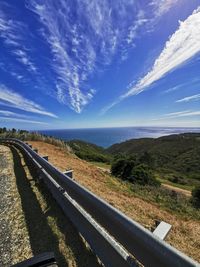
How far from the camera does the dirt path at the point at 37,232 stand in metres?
2.87

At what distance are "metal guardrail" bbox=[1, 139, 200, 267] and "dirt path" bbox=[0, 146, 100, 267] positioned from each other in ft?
0.62

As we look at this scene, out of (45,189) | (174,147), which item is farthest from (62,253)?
(174,147)

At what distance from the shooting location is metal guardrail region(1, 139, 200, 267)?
167 centimetres

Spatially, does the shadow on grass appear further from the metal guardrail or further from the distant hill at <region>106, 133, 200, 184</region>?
the distant hill at <region>106, 133, 200, 184</region>

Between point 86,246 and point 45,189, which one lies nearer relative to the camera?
point 86,246

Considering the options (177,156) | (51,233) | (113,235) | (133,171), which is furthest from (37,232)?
(177,156)

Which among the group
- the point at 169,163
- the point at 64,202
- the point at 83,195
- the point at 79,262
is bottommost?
the point at 169,163

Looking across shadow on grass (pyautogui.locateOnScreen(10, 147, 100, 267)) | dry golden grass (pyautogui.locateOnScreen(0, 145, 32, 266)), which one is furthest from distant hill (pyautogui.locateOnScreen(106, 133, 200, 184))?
shadow on grass (pyautogui.locateOnScreen(10, 147, 100, 267))

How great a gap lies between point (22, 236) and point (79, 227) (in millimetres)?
990

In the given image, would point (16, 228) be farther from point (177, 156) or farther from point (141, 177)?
point (177, 156)

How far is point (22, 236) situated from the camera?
3479mm

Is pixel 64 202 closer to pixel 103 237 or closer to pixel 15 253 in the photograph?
pixel 15 253

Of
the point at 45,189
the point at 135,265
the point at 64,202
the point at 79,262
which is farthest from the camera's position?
the point at 45,189

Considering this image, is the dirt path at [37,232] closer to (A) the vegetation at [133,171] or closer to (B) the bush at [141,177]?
(B) the bush at [141,177]
